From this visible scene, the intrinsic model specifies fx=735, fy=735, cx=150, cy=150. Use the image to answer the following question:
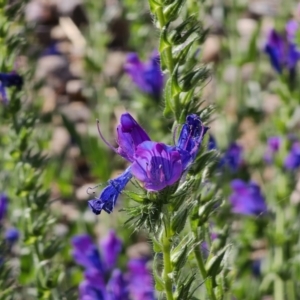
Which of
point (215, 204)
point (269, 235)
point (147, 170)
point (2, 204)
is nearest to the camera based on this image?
point (147, 170)

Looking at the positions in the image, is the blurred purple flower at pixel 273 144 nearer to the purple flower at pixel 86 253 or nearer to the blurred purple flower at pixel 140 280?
the blurred purple flower at pixel 140 280

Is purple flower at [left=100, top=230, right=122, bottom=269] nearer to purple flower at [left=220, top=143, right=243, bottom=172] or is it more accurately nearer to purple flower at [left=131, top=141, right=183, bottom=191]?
purple flower at [left=220, top=143, right=243, bottom=172]

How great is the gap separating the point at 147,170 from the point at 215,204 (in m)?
0.55

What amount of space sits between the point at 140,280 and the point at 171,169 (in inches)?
76.8

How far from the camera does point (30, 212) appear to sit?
2883 millimetres

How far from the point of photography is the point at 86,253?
369 centimetres

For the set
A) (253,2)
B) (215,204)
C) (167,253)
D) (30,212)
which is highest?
(253,2)

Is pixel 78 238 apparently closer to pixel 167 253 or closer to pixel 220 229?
pixel 220 229

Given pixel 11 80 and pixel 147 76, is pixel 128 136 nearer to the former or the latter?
pixel 11 80

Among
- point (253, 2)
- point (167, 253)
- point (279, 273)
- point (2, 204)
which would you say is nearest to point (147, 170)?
point (167, 253)

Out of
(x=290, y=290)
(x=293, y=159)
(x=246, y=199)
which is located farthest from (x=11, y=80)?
(x=290, y=290)

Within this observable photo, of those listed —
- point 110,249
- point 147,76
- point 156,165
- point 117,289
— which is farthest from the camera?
point 147,76

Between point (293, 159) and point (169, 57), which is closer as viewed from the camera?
point (169, 57)

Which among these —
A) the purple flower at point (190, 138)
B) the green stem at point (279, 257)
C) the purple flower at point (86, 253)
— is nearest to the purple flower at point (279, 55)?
the green stem at point (279, 257)
